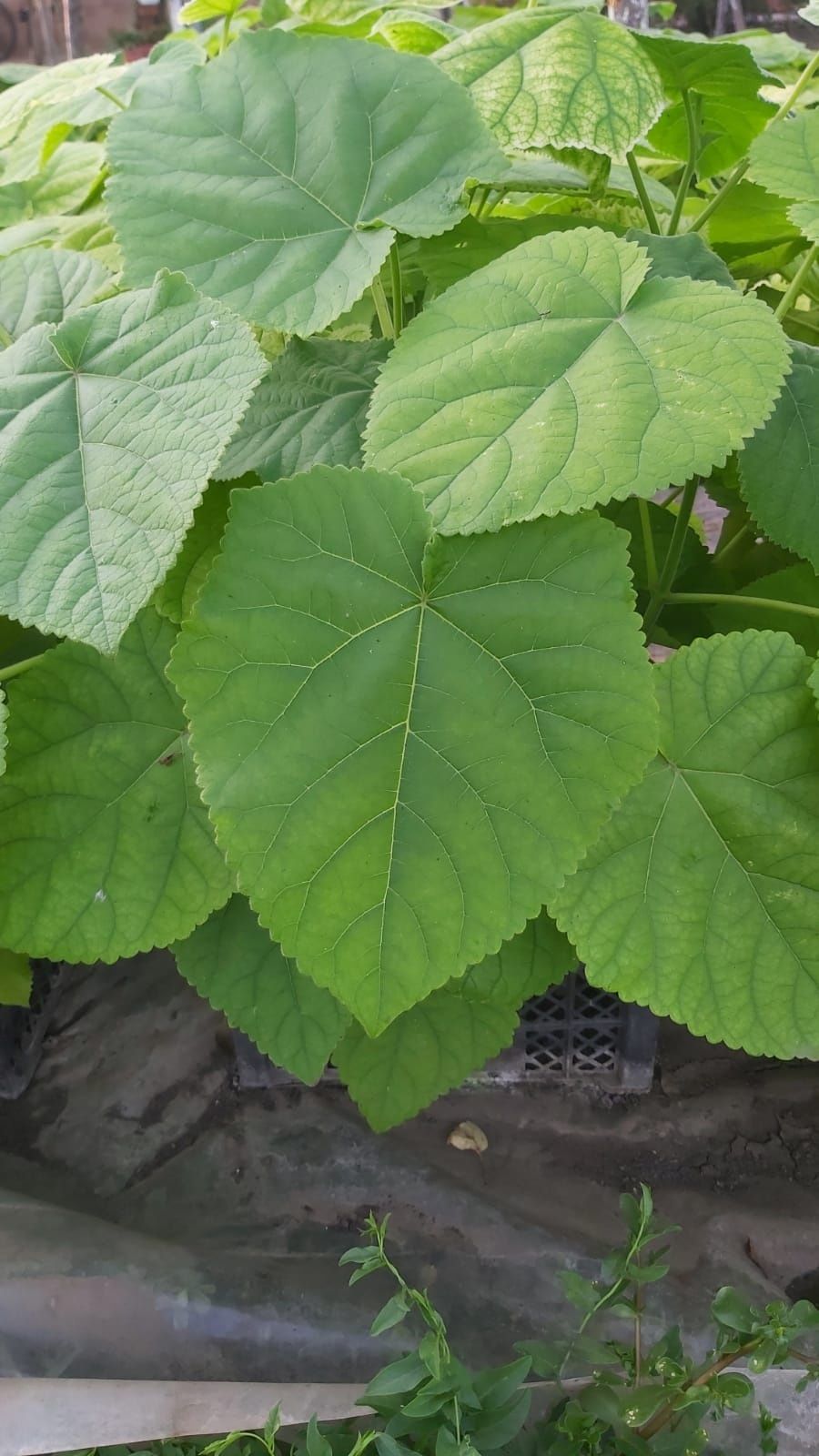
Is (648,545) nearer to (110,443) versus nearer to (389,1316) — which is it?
(110,443)

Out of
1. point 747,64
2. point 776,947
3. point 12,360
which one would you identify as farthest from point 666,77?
point 776,947

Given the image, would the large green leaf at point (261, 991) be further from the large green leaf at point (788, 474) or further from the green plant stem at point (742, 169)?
the green plant stem at point (742, 169)

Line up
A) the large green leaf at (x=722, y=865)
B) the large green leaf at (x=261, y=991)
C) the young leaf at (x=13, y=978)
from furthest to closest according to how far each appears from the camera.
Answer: the young leaf at (x=13, y=978) < the large green leaf at (x=261, y=991) < the large green leaf at (x=722, y=865)

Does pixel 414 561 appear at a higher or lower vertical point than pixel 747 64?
lower

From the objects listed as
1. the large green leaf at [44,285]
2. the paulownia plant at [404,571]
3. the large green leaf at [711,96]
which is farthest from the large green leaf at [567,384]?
the large green leaf at [44,285]

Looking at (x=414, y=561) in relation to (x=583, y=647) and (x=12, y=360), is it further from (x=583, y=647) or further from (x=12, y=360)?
(x=12, y=360)

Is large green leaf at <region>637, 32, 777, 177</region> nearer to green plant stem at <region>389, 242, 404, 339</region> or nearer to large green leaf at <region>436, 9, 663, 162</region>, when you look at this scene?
large green leaf at <region>436, 9, 663, 162</region>
